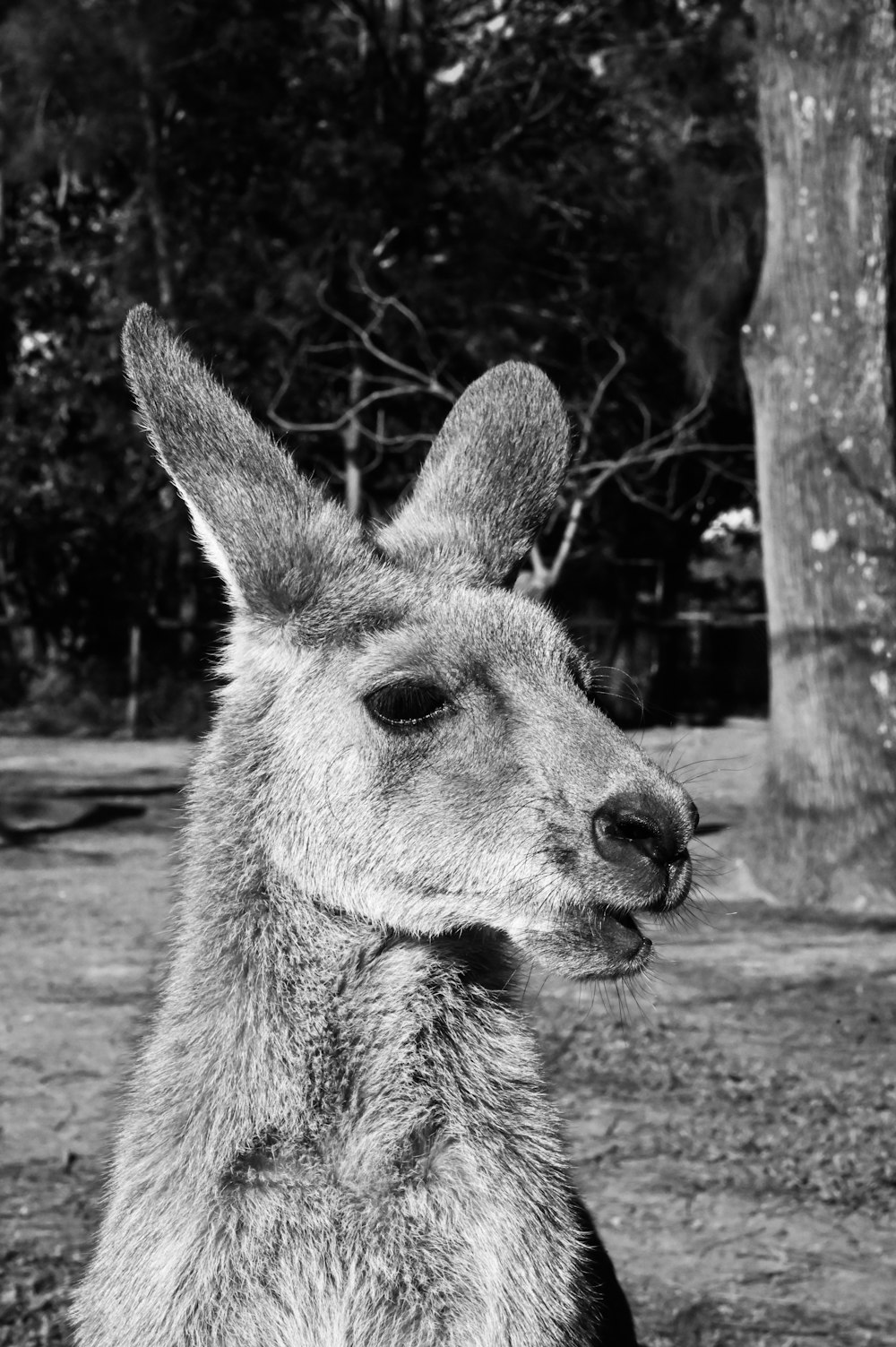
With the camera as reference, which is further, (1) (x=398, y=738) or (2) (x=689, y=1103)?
(2) (x=689, y=1103)

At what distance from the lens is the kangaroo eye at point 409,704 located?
101 inches

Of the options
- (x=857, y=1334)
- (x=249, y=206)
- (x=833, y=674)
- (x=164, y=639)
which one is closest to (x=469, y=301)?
(x=249, y=206)

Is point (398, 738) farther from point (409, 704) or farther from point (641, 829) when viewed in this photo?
point (641, 829)

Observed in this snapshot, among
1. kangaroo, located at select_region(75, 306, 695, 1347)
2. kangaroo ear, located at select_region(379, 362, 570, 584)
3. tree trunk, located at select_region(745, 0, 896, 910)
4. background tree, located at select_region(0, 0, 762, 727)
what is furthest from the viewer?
background tree, located at select_region(0, 0, 762, 727)

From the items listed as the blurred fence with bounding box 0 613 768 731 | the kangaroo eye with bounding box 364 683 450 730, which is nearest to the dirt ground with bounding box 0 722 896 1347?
the kangaroo eye with bounding box 364 683 450 730

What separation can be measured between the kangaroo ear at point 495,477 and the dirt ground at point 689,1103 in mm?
645

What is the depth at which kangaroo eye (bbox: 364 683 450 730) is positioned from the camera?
2570mm

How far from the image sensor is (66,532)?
2370 cm

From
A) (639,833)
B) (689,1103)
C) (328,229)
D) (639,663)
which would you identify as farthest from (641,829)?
A: (639,663)

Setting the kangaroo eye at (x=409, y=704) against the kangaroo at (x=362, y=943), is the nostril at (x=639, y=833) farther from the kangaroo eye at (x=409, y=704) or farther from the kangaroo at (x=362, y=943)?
the kangaroo eye at (x=409, y=704)

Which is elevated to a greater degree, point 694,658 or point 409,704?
point 694,658

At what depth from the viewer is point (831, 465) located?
8672 millimetres

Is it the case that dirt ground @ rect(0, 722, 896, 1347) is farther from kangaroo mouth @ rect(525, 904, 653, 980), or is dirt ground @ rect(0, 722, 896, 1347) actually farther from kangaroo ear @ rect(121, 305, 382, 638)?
kangaroo ear @ rect(121, 305, 382, 638)

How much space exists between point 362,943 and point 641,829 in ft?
1.87
